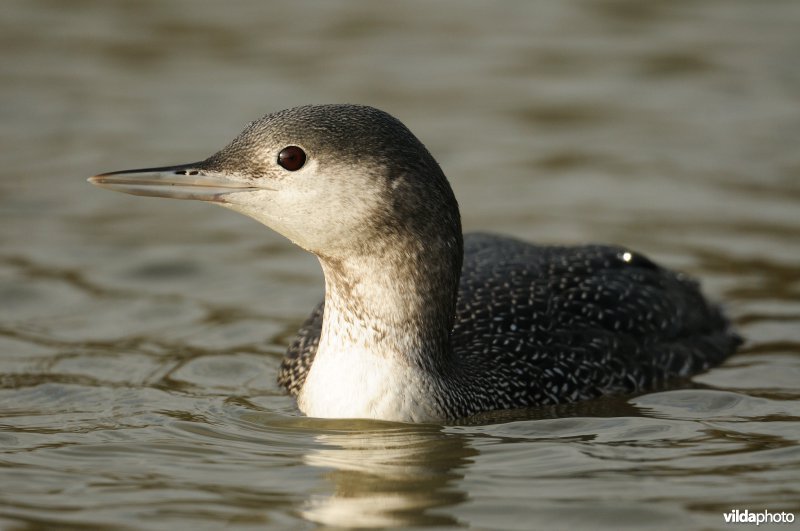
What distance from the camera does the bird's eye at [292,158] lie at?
6223mm

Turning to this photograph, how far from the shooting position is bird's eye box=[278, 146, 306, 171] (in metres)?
6.22

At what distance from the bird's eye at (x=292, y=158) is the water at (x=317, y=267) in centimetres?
117

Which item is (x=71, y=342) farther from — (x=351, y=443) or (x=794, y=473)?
(x=794, y=473)

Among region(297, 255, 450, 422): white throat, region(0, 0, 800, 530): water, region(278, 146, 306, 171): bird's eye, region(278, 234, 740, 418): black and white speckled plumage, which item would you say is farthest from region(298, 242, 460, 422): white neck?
region(278, 146, 306, 171): bird's eye

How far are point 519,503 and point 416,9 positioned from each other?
1033 cm

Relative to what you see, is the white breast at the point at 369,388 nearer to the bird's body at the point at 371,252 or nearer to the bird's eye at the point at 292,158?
the bird's body at the point at 371,252

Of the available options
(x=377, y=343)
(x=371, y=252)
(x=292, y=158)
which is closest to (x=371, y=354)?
(x=377, y=343)

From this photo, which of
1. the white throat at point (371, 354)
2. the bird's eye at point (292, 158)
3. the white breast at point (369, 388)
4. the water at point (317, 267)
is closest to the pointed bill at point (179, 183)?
the bird's eye at point (292, 158)

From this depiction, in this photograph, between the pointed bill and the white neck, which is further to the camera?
the white neck

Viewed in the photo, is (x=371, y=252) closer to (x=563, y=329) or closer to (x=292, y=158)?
(x=292, y=158)

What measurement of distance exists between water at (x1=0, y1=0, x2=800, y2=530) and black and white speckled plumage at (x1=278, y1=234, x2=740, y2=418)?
15 centimetres

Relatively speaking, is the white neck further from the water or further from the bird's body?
the water

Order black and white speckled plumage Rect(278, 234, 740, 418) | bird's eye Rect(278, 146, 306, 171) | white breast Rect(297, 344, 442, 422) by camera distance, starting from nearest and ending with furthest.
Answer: bird's eye Rect(278, 146, 306, 171), white breast Rect(297, 344, 442, 422), black and white speckled plumage Rect(278, 234, 740, 418)

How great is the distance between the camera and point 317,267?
384 inches
